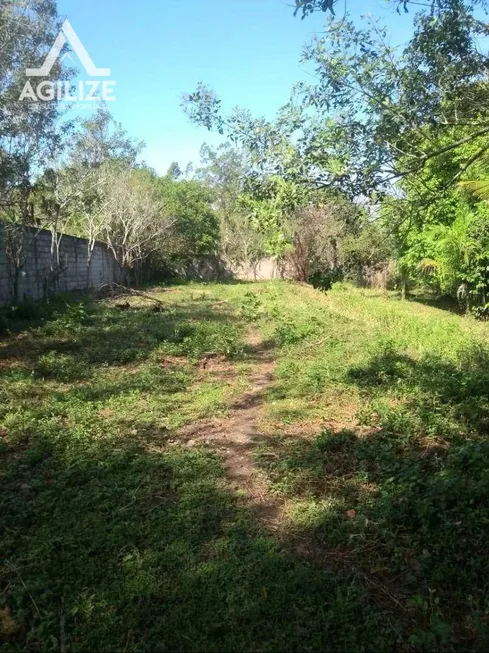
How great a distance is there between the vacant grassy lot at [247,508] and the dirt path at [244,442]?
24 millimetres

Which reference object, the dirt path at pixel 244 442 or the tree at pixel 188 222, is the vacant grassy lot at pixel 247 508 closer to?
the dirt path at pixel 244 442

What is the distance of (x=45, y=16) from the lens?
31.2 feet

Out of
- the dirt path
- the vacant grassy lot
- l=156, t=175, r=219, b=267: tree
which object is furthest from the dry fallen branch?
the dirt path

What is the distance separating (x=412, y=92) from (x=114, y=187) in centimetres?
1836

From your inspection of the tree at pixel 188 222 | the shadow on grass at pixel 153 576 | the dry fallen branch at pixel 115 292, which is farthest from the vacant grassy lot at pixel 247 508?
the tree at pixel 188 222

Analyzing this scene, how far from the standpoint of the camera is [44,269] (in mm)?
14188

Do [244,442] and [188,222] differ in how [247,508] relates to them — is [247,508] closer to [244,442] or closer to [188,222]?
[244,442]

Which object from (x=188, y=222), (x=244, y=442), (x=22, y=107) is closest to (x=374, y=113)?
(x=244, y=442)

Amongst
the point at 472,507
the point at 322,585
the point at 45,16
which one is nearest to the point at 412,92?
the point at 472,507

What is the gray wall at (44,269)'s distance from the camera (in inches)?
455

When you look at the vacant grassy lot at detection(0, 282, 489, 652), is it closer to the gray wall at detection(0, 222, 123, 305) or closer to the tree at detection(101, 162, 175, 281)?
the gray wall at detection(0, 222, 123, 305)

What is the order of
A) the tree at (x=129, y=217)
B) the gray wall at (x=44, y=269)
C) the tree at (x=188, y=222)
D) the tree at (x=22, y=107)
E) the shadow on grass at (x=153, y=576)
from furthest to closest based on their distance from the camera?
1. the tree at (x=188, y=222)
2. the tree at (x=129, y=217)
3. the gray wall at (x=44, y=269)
4. the tree at (x=22, y=107)
5. the shadow on grass at (x=153, y=576)

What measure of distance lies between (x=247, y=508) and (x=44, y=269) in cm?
1284

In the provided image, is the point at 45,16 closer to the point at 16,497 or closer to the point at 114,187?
the point at 16,497
